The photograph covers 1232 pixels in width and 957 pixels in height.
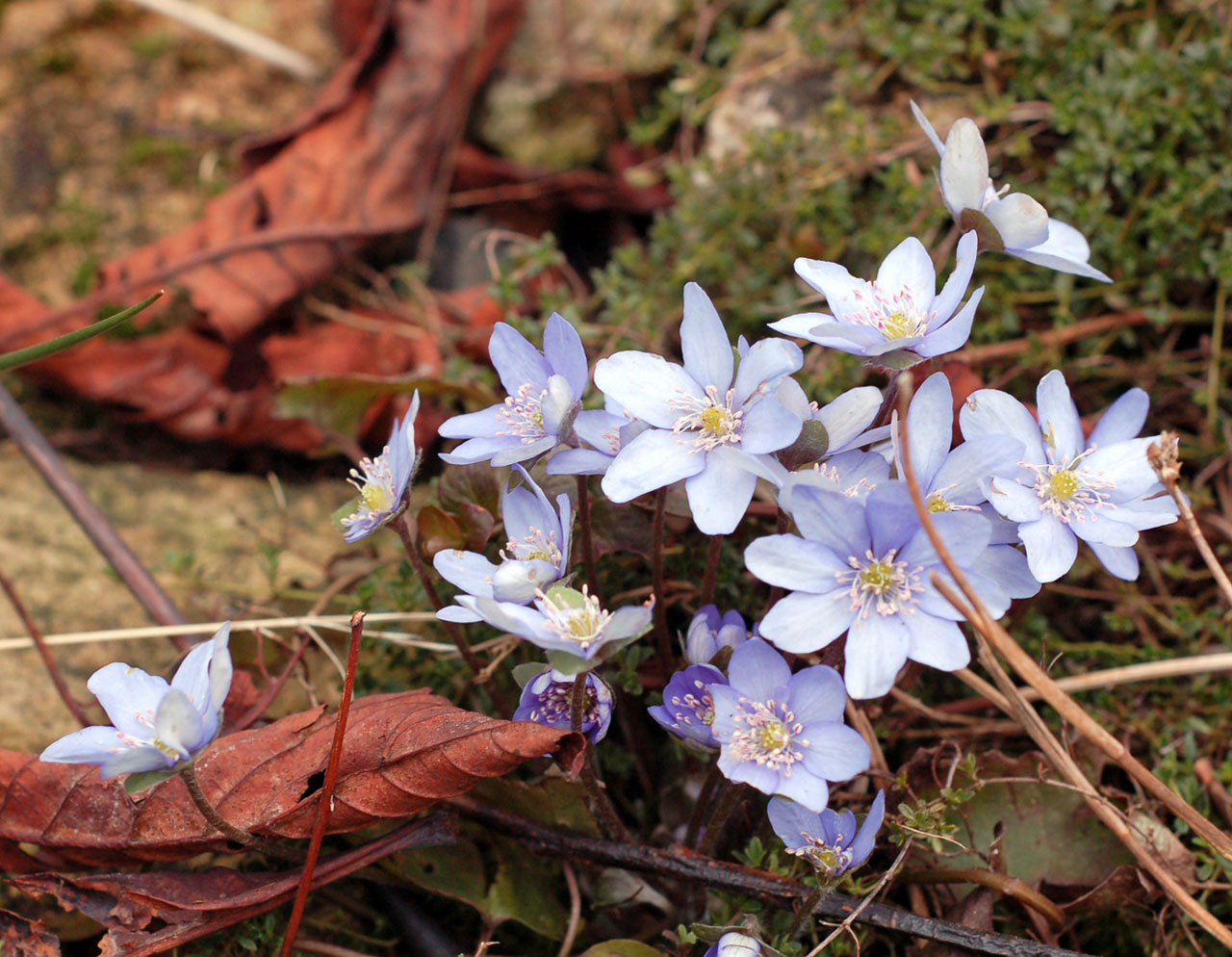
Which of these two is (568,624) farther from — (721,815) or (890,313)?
(890,313)

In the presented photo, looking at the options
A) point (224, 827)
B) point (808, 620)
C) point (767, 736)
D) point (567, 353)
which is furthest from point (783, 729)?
point (224, 827)

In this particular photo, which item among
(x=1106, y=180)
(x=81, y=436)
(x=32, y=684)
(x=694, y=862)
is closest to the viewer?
(x=694, y=862)

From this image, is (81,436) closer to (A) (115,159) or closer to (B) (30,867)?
(A) (115,159)

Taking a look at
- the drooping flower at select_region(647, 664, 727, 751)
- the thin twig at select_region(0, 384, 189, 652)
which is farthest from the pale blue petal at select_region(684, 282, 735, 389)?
the thin twig at select_region(0, 384, 189, 652)

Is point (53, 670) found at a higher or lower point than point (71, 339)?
→ lower

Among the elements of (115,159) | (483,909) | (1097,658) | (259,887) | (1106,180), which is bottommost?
(1097,658)

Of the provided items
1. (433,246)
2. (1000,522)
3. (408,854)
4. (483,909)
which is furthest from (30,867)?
(433,246)
